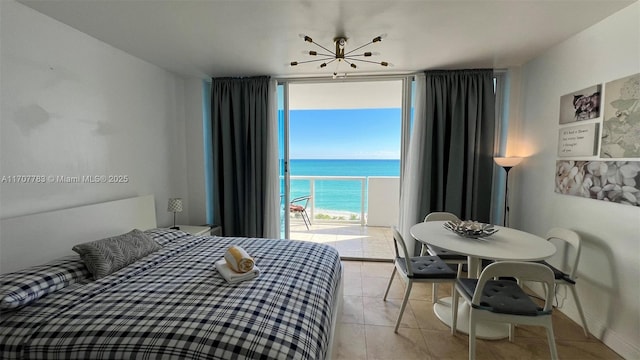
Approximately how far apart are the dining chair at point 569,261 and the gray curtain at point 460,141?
35.7 inches

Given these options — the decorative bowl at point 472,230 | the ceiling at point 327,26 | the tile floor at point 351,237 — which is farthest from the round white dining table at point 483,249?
the ceiling at point 327,26

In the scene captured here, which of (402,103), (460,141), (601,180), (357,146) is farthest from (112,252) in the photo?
(357,146)

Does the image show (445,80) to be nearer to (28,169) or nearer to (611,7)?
(611,7)

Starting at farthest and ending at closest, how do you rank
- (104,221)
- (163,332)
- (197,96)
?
(197,96) → (104,221) → (163,332)

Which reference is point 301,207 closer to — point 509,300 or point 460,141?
point 460,141

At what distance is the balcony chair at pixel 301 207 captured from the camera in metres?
5.44

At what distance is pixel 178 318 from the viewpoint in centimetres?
129

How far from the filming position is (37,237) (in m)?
1.89

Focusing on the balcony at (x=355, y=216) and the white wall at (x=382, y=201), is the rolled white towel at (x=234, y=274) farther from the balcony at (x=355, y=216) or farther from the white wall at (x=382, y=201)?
the white wall at (x=382, y=201)

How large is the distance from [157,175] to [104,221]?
3.17 feet

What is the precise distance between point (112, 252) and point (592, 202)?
3584 mm

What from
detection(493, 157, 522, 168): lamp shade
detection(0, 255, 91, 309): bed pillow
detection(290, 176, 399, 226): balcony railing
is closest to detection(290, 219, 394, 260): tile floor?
detection(290, 176, 399, 226): balcony railing

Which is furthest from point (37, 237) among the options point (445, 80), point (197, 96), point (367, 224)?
point (367, 224)

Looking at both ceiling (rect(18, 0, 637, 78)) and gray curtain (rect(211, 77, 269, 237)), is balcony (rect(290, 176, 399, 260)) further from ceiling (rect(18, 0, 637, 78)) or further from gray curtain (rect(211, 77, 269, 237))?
ceiling (rect(18, 0, 637, 78))
